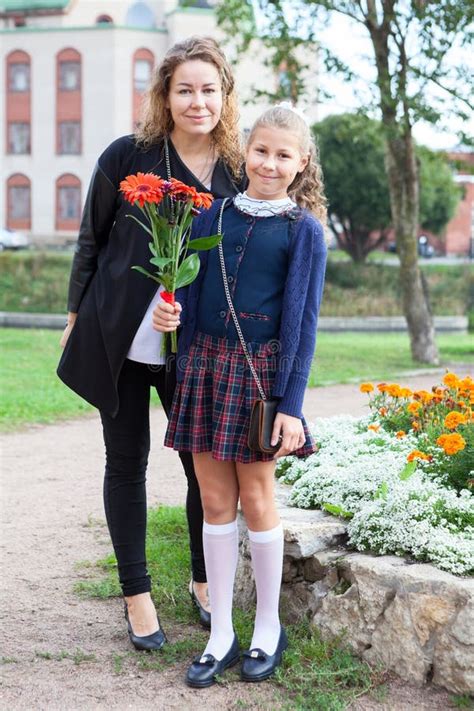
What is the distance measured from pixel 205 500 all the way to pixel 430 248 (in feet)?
142

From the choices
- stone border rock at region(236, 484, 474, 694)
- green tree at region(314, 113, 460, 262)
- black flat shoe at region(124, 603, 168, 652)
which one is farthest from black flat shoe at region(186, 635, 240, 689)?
green tree at region(314, 113, 460, 262)

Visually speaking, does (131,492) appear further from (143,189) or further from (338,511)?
(143,189)

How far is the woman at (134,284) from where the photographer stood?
342cm

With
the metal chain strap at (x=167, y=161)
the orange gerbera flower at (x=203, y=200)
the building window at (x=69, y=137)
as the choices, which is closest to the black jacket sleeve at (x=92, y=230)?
the metal chain strap at (x=167, y=161)

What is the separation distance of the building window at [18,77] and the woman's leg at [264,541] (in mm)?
44259

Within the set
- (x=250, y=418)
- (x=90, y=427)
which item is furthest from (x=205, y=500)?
(x=90, y=427)

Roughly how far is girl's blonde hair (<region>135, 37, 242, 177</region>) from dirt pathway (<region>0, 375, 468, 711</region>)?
170 centimetres

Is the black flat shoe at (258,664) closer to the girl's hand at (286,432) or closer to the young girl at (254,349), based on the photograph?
the young girl at (254,349)

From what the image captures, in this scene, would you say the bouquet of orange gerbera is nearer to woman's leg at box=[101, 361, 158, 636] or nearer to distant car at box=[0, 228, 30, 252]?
woman's leg at box=[101, 361, 158, 636]

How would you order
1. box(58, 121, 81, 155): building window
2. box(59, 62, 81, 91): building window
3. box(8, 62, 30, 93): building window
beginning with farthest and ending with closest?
box(8, 62, 30, 93): building window, box(58, 121, 81, 155): building window, box(59, 62, 81, 91): building window

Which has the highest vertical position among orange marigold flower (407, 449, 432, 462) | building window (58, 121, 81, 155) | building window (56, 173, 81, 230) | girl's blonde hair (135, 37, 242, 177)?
building window (58, 121, 81, 155)

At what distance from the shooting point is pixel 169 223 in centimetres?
319

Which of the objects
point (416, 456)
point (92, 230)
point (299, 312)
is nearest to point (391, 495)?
point (416, 456)

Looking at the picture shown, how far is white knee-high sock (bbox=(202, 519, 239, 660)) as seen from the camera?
11.1 feet
